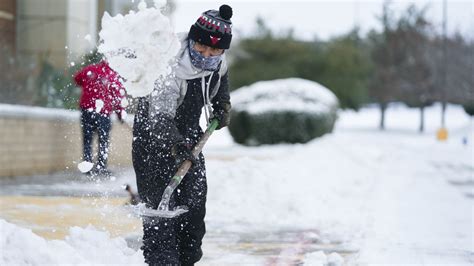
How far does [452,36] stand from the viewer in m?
39.4

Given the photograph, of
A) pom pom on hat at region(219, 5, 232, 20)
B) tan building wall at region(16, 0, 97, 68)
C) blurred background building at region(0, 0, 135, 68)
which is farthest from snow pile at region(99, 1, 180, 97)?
tan building wall at region(16, 0, 97, 68)

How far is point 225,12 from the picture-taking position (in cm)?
433

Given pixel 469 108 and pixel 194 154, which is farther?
pixel 469 108

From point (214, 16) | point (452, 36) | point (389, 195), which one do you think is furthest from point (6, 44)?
point (452, 36)

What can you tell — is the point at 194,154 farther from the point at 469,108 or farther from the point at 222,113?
the point at 469,108

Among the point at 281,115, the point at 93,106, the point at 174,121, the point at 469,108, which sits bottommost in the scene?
the point at 469,108

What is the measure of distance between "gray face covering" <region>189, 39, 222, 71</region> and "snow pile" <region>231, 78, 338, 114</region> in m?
14.2

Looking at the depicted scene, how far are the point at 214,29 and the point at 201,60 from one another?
18 cm

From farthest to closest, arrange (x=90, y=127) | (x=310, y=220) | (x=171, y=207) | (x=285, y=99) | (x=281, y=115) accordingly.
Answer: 1. (x=285, y=99)
2. (x=281, y=115)
3. (x=90, y=127)
4. (x=310, y=220)
5. (x=171, y=207)

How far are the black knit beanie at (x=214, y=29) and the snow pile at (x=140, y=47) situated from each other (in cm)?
13

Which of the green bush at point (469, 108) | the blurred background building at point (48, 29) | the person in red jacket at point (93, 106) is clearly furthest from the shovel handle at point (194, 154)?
the green bush at point (469, 108)

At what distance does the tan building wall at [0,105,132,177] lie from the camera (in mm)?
10180

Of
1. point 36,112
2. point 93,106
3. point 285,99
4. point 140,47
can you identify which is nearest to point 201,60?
point 140,47

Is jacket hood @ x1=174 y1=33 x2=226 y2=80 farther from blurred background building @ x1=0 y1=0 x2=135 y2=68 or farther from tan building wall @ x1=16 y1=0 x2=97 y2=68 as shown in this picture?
tan building wall @ x1=16 y1=0 x2=97 y2=68
